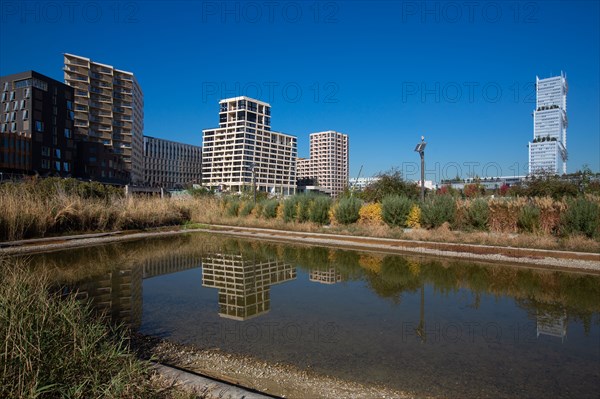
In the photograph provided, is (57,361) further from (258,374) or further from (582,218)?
(582,218)

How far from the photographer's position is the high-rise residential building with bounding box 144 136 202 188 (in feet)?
418

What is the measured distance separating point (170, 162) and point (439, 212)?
434 ft

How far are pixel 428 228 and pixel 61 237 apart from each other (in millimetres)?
16089

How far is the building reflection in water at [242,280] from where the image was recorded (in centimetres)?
676

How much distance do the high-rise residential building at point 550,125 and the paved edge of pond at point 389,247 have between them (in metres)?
73.1

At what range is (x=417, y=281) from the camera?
29.2 ft

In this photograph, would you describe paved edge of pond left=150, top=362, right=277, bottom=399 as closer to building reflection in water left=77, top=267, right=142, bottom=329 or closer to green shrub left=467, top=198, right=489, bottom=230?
building reflection in water left=77, top=267, right=142, bottom=329

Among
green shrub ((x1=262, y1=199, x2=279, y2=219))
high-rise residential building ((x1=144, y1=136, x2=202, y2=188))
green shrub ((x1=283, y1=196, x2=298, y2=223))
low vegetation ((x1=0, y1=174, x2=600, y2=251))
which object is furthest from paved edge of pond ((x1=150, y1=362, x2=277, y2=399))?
high-rise residential building ((x1=144, y1=136, x2=202, y2=188))

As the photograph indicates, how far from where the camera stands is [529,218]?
14820mm

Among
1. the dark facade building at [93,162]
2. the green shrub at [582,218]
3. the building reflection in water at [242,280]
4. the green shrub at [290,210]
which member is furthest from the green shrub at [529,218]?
the dark facade building at [93,162]

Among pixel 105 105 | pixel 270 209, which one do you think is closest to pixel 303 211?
pixel 270 209

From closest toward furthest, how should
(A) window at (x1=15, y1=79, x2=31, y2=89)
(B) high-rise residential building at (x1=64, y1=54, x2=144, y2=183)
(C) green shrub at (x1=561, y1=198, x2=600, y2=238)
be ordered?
(C) green shrub at (x1=561, y1=198, x2=600, y2=238) → (A) window at (x1=15, y1=79, x2=31, y2=89) → (B) high-rise residential building at (x1=64, y1=54, x2=144, y2=183)

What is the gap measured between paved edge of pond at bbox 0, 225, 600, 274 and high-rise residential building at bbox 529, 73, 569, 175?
7308cm

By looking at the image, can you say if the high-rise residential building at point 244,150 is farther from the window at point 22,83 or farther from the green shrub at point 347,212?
the green shrub at point 347,212
